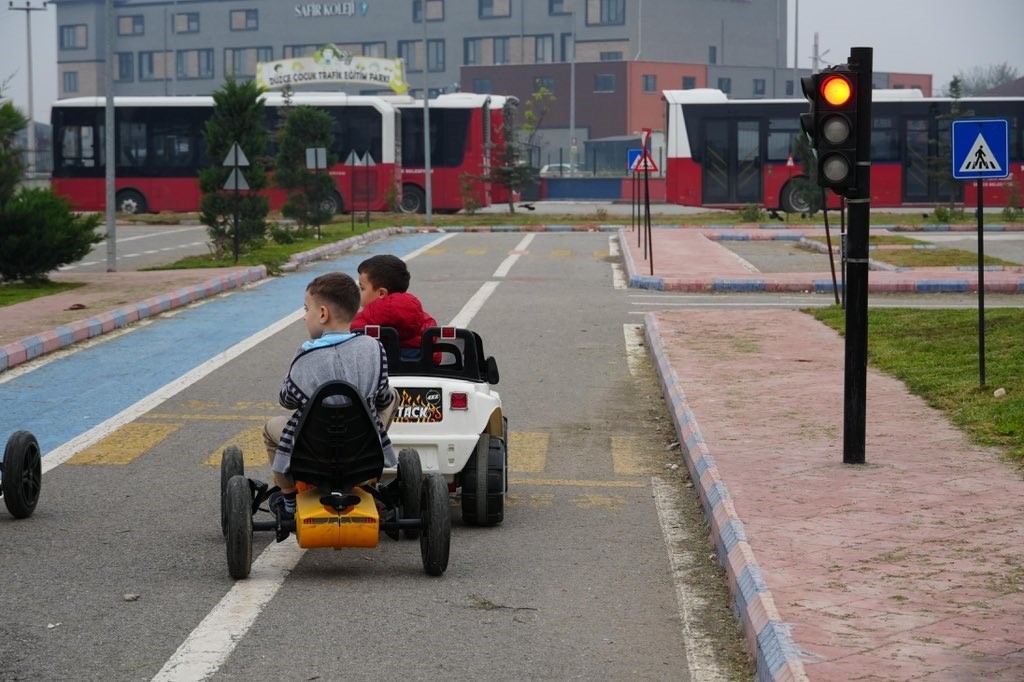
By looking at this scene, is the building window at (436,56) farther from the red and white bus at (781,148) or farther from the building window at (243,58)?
the red and white bus at (781,148)

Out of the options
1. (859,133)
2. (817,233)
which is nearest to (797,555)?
(859,133)

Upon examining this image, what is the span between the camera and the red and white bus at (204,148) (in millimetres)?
47219

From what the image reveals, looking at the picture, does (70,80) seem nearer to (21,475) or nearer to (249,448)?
(249,448)

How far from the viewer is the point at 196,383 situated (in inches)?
537

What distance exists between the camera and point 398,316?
27.0 feet

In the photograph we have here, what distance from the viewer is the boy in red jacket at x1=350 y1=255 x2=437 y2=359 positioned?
8203mm

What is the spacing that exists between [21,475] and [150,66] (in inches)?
3773

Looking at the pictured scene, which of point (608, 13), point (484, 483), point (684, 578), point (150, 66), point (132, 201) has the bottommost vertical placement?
point (684, 578)

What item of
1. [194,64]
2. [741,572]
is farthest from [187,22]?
[741,572]

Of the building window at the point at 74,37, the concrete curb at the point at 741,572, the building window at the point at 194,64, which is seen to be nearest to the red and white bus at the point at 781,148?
the concrete curb at the point at 741,572

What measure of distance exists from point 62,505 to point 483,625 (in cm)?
335

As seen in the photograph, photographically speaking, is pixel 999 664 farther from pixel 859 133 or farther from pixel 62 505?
pixel 62 505

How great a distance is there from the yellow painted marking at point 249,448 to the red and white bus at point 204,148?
36.0 metres

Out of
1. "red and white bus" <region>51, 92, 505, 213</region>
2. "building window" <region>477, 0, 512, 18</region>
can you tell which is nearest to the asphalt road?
"red and white bus" <region>51, 92, 505, 213</region>
